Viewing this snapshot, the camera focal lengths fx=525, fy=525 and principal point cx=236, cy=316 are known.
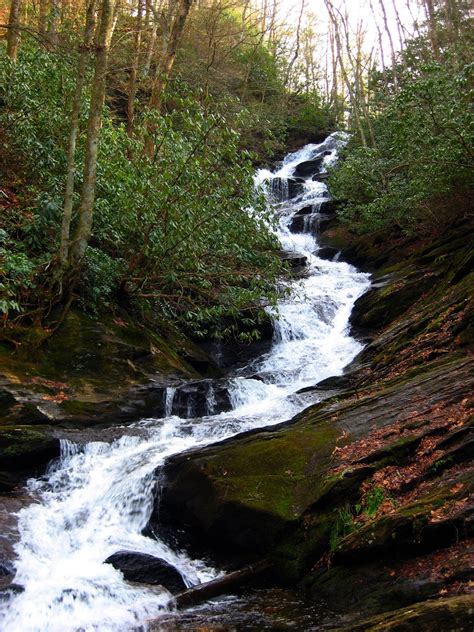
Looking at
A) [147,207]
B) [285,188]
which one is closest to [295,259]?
[285,188]

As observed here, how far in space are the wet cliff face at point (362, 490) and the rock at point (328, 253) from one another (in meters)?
11.6

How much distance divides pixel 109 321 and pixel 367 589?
752 cm

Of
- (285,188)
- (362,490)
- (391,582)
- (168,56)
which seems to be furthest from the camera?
(285,188)

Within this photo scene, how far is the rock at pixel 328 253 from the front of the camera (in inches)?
808

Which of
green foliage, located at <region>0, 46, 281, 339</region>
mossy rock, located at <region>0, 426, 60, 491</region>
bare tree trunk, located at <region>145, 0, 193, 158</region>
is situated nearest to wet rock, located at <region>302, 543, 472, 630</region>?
mossy rock, located at <region>0, 426, 60, 491</region>

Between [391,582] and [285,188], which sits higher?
[285,188]

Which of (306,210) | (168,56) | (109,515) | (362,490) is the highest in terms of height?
(168,56)

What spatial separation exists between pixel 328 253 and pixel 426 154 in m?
7.63

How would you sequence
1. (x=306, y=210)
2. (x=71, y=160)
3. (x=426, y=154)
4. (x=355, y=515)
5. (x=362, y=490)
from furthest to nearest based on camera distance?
1. (x=306, y=210)
2. (x=426, y=154)
3. (x=71, y=160)
4. (x=362, y=490)
5. (x=355, y=515)

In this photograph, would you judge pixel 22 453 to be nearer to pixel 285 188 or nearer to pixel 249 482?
→ pixel 249 482

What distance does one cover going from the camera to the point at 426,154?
13.3 meters

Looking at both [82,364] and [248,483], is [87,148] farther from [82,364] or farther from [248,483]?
[248,483]

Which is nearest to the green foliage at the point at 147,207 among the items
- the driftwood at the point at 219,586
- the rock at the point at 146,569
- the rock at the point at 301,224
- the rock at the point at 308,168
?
the rock at the point at 146,569

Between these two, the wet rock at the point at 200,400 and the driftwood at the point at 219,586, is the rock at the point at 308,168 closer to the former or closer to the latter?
the wet rock at the point at 200,400
